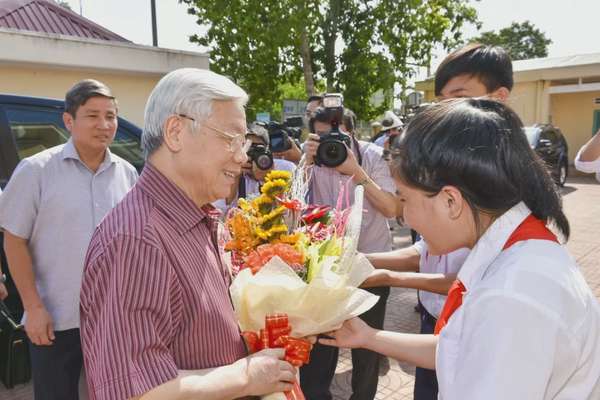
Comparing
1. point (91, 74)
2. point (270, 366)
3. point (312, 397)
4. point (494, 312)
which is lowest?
point (312, 397)

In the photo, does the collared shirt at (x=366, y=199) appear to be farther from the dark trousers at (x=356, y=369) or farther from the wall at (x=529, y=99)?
the wall at (x=529, y=99)

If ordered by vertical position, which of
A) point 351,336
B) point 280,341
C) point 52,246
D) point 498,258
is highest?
point 498,258

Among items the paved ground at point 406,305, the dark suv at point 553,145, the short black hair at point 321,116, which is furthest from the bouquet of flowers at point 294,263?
the dark suv at point 553,145

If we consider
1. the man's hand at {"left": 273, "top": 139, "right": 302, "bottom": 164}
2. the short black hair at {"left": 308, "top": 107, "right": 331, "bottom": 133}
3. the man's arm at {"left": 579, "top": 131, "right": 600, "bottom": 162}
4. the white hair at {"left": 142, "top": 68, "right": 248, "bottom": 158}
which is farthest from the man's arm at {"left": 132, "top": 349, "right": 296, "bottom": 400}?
the man's hand at {"left": 273, "top": 139, "right": 302, "bottom": 164}

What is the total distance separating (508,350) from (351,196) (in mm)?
2051

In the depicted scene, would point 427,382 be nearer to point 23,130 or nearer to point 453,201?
point 453,201

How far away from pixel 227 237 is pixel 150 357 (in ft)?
2.20

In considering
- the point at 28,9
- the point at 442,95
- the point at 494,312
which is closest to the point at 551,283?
the point at 494,312

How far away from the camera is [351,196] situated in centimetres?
288

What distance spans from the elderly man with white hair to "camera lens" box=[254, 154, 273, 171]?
1.66 meters

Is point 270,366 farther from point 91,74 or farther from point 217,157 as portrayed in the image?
point 91,74

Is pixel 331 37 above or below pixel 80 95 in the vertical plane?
above

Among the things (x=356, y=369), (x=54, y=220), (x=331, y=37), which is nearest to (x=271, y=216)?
(x=54, y=220)

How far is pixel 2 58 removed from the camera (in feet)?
28.6
